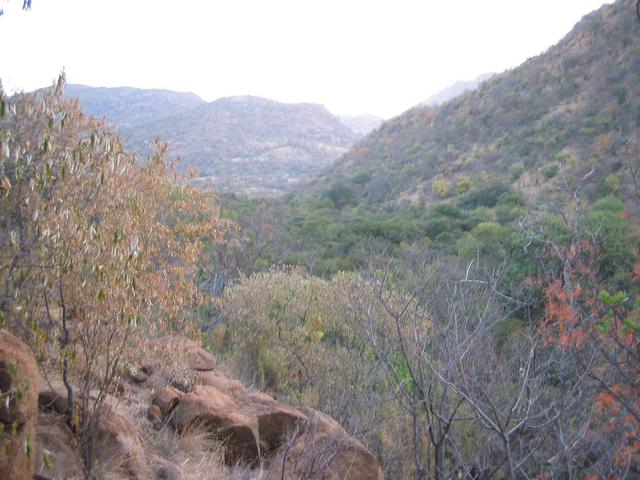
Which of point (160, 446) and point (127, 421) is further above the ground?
point (127, 421)

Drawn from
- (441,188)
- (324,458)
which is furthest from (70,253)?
(441,188)

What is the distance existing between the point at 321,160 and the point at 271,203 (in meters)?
42.0

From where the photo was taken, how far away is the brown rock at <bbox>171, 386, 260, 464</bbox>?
5746mm

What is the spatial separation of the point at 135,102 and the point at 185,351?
93775mm

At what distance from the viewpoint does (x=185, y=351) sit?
6.50m

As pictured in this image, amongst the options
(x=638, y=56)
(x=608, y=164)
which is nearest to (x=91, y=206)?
(x=608, y=164)

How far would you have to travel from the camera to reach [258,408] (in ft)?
21.4

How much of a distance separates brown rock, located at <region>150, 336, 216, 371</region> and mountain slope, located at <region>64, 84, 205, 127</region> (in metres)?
77.8

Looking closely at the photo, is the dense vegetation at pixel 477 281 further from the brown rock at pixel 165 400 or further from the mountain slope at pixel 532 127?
the brown rock at pixel 165 400

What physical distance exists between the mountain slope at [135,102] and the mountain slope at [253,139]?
7.04 metres

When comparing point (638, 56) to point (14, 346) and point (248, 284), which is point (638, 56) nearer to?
point (248, 284)

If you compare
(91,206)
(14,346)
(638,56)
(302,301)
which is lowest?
(302,301)

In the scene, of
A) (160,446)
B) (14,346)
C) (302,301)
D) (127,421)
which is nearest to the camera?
(14,346)

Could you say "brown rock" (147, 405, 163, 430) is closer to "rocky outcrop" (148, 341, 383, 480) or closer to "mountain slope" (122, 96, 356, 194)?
"rocky outcrop" (148, 341, 383, 480)
